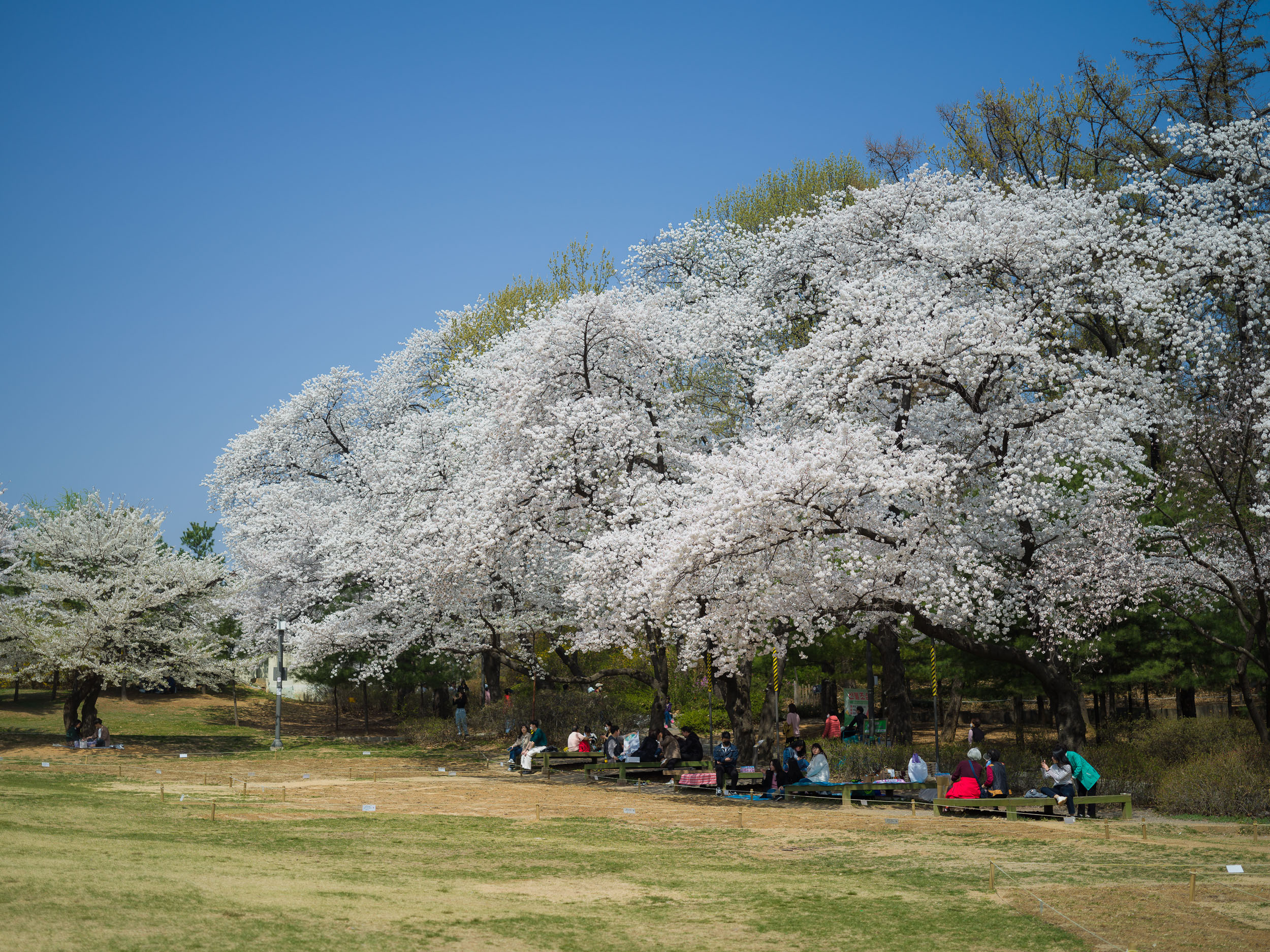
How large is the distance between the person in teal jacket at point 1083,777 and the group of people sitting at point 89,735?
80.9ft

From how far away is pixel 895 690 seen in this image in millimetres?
26969

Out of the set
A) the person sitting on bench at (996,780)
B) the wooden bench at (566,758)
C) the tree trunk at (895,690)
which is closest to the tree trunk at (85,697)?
the wooden bench at (566,758)

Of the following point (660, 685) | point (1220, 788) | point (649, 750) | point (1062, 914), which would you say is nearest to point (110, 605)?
point (660, 685)

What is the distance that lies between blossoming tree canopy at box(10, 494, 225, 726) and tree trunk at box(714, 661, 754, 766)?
17007 millimetres

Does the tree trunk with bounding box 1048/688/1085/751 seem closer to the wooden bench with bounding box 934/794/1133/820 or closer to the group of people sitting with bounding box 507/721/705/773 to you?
the wooden bench with bounding box 934/794/1133/820

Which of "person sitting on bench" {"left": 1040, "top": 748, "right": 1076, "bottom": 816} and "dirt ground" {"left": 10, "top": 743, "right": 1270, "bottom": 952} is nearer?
"dirt ground" {"left": 10, "top": 743, "right": 1270, "bottom": 952}

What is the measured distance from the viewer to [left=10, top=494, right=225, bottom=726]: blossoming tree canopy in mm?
30469

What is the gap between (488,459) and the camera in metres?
25.7

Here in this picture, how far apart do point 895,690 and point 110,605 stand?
22.0 m

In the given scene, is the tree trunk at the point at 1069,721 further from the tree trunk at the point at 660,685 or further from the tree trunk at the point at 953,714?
the tree trunk at the point at 953,714

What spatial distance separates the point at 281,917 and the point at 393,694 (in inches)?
1809

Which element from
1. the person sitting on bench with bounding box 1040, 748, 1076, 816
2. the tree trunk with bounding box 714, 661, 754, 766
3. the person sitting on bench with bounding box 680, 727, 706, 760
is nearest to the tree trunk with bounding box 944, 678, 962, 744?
the tree trunk with bounding box 714, 661, 754, 766

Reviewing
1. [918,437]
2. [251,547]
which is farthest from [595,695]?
[918,437]

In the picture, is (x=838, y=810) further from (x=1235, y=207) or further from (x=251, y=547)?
(x=251, y=547)
